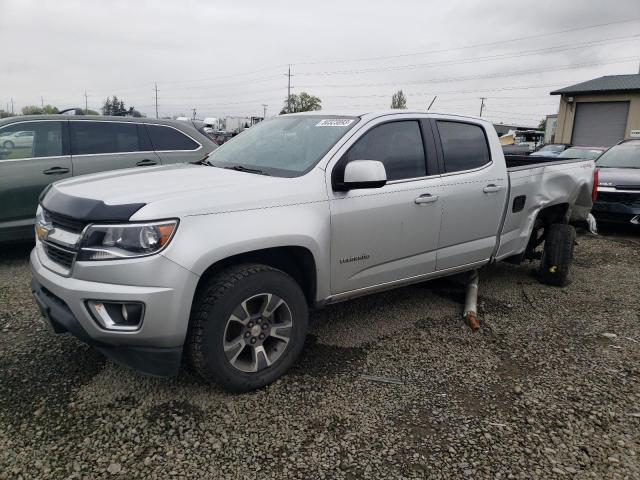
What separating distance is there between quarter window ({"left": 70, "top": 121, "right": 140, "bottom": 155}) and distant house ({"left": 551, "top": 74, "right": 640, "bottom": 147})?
28.8 m

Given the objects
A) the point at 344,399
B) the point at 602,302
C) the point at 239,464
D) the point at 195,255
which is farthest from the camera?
the point at 602,302

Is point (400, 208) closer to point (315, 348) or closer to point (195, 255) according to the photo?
point (315, 348)

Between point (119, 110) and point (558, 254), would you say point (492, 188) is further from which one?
point (119, 110)

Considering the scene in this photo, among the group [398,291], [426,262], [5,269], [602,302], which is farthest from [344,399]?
[5,269]

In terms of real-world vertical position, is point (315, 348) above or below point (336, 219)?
below

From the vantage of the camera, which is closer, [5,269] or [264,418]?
[264,418]

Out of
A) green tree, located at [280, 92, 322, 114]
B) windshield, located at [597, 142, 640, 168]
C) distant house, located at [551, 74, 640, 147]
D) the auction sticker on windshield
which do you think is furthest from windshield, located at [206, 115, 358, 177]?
green tree, located at [280, 92, 322, 114]

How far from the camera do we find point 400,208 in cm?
350

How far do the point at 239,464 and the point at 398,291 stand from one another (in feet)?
9.23

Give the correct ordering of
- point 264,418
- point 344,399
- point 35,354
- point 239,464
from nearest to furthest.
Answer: point 239,464
point 264,418
point 344,399
point 35,354

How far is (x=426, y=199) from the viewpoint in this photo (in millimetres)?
3650

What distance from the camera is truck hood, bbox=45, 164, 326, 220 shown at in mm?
2595

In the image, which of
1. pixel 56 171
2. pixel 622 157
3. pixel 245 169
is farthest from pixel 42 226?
pixel 622 157

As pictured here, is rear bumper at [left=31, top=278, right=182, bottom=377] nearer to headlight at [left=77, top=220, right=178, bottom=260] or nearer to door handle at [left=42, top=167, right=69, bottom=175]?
headlight at [left=77, top=220, right=178, bottom=260]
